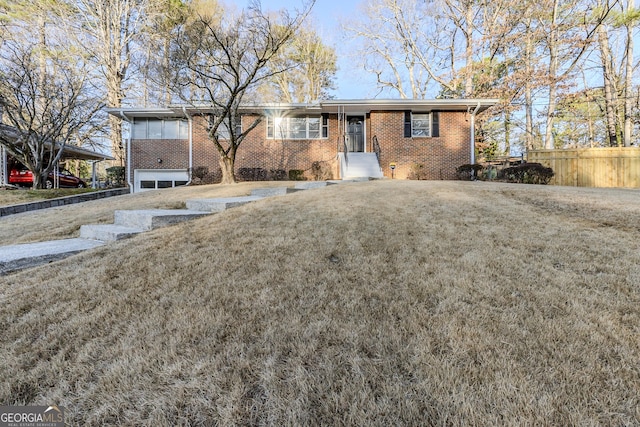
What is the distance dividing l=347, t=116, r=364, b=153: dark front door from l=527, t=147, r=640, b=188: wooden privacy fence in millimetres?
7414

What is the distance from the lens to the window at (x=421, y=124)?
42.9 ft

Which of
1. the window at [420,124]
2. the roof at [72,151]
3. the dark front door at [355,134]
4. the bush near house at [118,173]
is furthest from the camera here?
the bush near house at [118,173]

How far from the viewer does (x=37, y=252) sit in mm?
3271

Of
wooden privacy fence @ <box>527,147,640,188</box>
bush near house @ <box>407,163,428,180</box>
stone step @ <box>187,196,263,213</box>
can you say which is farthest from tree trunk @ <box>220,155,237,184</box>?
wooden privacy fence @ <box>527,147,640,188</box>

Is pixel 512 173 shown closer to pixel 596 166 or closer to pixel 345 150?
pixel 596 166

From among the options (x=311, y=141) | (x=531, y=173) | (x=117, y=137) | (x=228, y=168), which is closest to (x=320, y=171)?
(x=311, y=141)

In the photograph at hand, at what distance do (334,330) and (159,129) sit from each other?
1461 cm

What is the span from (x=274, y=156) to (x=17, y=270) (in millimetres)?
10998

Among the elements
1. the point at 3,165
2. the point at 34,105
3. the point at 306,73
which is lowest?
the point at 3,165

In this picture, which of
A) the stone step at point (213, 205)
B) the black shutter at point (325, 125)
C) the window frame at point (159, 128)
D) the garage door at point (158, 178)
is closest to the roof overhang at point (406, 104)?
the black shutter at point (325, 125)

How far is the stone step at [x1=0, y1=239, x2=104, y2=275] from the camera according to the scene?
118 inches

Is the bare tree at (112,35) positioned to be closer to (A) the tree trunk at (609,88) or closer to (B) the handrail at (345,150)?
(B) the handrail at (345,150)

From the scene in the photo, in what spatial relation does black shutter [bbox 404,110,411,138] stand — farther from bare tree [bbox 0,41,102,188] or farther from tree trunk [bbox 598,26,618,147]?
bare tree [bbox 0,41,102,188]

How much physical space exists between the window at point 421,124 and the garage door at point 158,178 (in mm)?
9998
